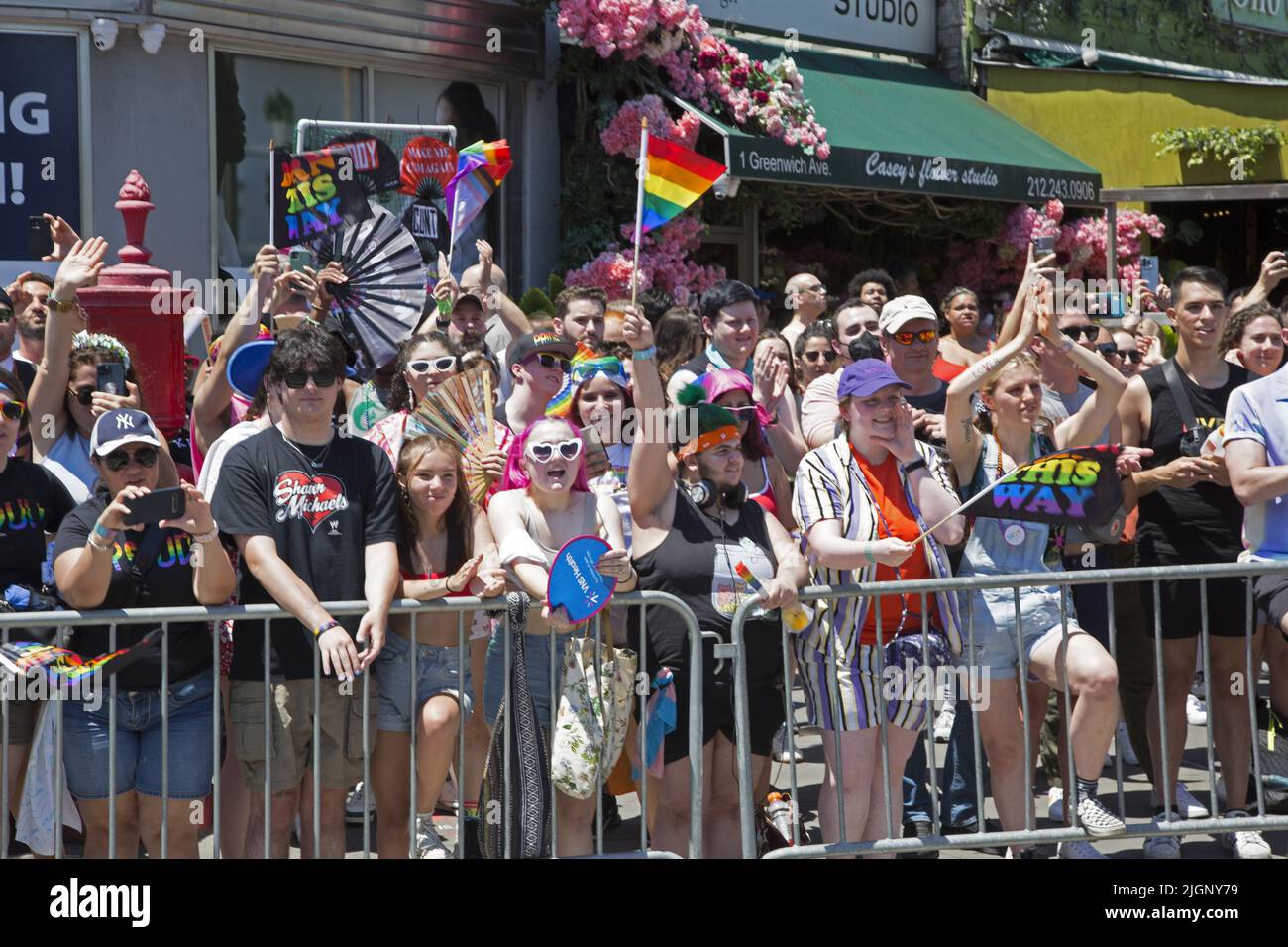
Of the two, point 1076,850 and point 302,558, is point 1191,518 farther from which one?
point 302,558

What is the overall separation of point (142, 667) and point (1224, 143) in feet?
53.0

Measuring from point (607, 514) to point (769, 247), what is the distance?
32.9 ft

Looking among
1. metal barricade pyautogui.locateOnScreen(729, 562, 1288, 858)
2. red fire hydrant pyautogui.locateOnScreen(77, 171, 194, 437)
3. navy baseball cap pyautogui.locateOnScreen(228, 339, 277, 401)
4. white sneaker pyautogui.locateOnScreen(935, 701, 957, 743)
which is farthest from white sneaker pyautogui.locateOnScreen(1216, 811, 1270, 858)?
red fire hydrant pyautogui.locateOnScreen(77, 171, 194, 437)

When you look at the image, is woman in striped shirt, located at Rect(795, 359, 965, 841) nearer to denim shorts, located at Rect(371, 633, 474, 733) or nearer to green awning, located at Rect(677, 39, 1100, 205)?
denim shorts, located at Rect(371, 633, 474, 733)

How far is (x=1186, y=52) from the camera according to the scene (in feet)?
63.6

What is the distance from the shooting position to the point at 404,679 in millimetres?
5219

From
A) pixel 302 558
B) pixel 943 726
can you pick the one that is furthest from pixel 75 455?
pixel 943 726

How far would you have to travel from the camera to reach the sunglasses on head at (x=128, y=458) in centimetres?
500

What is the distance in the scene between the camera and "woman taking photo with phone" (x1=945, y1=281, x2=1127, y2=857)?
545 centimetres

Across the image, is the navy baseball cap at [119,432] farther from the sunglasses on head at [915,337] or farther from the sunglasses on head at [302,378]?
the sunglasses on head at [915,337]

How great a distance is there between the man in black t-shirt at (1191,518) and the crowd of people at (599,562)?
Result: 2cm

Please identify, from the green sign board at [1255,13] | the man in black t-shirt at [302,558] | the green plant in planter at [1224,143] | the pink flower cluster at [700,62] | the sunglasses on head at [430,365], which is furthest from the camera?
the green sign board at [1255,13]

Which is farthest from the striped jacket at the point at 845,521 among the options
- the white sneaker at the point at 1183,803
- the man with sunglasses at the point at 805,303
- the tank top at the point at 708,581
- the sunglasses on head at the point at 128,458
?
the man with sunglasses at the point at 805,303
